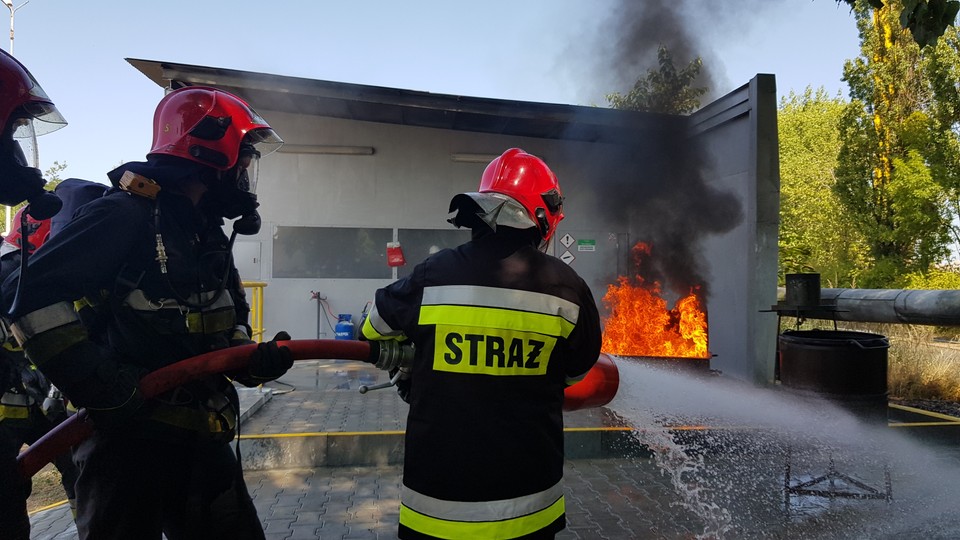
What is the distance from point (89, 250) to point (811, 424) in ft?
18.5

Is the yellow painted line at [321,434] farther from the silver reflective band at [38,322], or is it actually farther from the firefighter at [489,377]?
the silver reflective band at [38,322]

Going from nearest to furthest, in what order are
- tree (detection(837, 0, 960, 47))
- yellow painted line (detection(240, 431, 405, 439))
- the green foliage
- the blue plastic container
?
tree (detection(837, 0, 960, 47)), yellow painted line (detection(240, 431, 405, 439)), the blue plastic container, the green foliage

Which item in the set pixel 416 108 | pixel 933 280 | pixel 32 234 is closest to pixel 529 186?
pixel 32 234

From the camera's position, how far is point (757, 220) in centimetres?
746

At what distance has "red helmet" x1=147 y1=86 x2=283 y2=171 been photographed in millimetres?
2275

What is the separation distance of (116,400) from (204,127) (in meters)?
1.17

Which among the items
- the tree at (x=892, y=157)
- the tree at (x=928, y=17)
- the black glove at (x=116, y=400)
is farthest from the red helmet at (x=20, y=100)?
the tree at (x=892, y=157)

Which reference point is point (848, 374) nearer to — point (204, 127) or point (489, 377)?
point (489, 377)

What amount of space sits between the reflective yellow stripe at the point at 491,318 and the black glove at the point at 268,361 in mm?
645

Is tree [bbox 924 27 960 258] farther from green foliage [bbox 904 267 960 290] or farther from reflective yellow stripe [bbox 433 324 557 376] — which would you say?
reflective yellow stripe [bbox 433 324 557 376]

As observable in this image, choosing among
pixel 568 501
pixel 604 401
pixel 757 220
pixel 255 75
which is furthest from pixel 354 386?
pixel 757 220

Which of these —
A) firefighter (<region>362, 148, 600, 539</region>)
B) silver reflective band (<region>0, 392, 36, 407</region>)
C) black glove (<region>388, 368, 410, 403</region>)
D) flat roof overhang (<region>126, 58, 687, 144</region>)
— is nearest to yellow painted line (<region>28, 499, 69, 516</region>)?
silver reflective band (<region>0, 392, 36, 407</region>)

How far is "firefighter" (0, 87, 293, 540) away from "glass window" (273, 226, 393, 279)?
8129 mm

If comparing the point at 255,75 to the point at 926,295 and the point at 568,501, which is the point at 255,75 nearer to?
the point at 568,501
